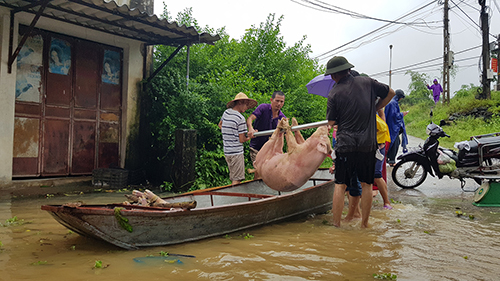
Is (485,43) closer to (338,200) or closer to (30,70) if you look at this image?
(338,200)

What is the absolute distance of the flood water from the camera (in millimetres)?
3035

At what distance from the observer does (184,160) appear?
7.59 m

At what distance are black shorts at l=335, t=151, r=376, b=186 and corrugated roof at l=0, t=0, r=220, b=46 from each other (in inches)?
187

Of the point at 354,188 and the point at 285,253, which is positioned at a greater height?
the point at 354,188

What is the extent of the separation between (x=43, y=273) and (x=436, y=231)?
4328 millimetres

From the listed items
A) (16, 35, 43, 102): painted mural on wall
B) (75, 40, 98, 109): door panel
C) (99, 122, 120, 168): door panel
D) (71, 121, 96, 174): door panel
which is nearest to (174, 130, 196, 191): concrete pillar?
(99, 122, 120, 168): door panel

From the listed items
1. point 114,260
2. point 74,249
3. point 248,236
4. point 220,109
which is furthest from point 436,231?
point 220,109

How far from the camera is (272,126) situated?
20.5 ft

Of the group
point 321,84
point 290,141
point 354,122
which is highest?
point 321,84

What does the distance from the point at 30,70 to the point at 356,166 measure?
680 cm

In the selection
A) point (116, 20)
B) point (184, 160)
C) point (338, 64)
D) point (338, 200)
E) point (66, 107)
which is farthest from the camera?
point (66, 107)

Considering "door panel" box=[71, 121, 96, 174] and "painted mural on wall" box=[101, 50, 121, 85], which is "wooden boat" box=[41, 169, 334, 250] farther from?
"painted mural on wall" box=[101, 50, 121, 85]

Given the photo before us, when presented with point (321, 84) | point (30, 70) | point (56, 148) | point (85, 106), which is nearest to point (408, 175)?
point (321, 84)

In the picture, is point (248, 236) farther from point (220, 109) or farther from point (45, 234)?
Result: point (220, 109)
